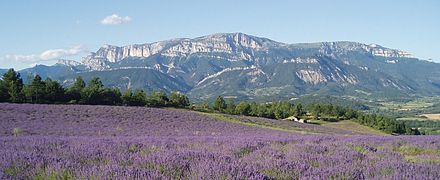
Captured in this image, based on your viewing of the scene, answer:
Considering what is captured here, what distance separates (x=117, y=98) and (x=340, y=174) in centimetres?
6047

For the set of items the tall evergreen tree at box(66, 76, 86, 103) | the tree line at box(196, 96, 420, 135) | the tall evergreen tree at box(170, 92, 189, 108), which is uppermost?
the tall evergreen tree at box(66, 76, 86, 103)

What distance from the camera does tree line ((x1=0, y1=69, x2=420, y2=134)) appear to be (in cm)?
5159

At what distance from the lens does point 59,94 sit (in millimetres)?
55156

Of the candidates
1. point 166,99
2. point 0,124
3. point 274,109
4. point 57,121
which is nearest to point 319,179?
point 0,124

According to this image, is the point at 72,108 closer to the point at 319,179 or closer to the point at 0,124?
the point at 0,124

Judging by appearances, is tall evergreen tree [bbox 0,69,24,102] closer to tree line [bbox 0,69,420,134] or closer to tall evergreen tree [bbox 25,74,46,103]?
tree line [bbox 0,69,420,134]

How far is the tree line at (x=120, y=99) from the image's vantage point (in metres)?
51.6

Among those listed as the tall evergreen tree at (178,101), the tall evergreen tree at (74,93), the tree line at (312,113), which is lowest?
the tree line at (312,113)

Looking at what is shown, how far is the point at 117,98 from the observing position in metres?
63.2

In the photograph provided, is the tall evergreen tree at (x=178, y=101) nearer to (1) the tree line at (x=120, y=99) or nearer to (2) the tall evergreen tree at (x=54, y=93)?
(1) the tree line at (x=120, y=99)

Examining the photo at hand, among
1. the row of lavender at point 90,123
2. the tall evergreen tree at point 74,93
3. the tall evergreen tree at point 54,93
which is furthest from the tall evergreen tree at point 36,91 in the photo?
the row of lavender at point 90,123

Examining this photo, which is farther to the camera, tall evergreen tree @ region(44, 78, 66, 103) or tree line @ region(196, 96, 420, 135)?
tree line @ region(196, 96, 420, 135)

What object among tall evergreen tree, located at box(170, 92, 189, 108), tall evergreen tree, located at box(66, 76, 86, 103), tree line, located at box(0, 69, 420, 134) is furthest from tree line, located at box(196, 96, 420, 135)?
tall evergreen tree, located at box(66, 76, 86, 103)

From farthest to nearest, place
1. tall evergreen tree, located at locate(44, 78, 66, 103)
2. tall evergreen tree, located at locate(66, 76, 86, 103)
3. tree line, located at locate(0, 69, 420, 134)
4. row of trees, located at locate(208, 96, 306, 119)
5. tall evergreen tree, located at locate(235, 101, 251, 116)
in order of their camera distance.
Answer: row of trees, located at locate(208, 96, 306, 119) < tall evergreen tree, located at locate(235, 101, 251, 116) < tall evergreen tree, located at locate(66, 76, 86, 103) < tall evergreen tree, located at locate(44, 78, 66, 103) < tree line, located at locate(0, 69, 420, 134)
